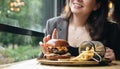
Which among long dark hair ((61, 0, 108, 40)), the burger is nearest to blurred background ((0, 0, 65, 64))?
long dark hair ((61, 0, 108, 40))

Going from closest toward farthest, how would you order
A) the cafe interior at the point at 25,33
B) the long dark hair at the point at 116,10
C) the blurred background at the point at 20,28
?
the cafe interior at the point at 25,33
the blurred background at the point at 20,28
the long dark hair at the point at 116,10

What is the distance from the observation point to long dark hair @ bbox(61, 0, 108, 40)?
208 cm

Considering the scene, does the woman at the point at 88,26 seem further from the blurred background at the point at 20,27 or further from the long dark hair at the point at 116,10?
the long dark hair at the point at 116,10

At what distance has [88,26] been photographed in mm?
2096

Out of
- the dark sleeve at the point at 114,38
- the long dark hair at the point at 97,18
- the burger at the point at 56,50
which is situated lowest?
the burger at the point at 56,50

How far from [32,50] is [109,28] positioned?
1054 millimetres

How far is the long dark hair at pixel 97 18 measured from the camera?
2078 millimetres

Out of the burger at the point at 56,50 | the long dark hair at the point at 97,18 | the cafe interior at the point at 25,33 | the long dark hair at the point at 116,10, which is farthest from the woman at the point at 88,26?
the burger at the point at 56,50

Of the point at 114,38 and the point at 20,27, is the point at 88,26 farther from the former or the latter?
the point at 20,27

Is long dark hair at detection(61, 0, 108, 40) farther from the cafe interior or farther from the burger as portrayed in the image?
the burger

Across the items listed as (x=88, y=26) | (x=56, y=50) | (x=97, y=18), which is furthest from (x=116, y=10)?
(x=56, y=50)

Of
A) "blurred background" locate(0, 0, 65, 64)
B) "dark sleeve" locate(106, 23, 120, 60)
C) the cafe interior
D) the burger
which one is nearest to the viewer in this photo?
the cafe interior

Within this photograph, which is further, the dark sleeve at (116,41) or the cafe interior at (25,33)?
the dark sleeve at (116,41)

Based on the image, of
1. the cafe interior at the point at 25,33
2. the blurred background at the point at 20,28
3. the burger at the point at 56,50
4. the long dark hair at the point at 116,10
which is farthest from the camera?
the long dark hair at the point at 116,10
